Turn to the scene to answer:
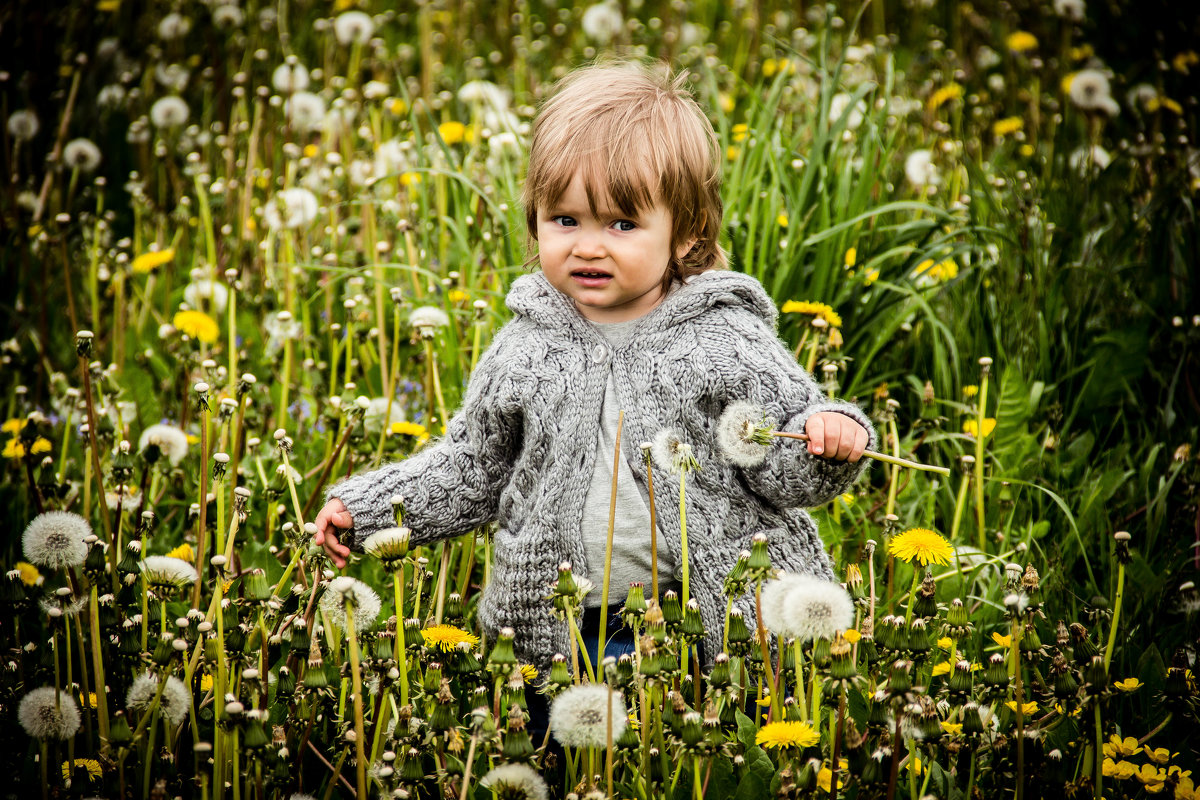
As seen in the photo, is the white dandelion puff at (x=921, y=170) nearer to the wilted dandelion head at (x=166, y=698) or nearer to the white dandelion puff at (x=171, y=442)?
the white dandelion puff at (x=171, y=442)

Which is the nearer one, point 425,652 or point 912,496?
point 425,652

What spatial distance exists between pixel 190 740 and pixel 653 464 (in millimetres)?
891

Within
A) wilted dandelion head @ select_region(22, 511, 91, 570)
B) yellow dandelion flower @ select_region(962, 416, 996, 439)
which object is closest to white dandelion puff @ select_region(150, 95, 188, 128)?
wilted dandelion head @ select_region(22, 511, 91, 570)

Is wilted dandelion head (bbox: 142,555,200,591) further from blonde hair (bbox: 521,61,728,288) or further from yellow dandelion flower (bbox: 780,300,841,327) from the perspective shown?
yellow dandelion flower (bbox: 780,300,841,327)

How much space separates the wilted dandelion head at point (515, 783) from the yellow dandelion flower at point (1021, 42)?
15.1ft

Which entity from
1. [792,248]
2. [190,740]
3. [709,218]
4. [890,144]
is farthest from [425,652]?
[890,144]

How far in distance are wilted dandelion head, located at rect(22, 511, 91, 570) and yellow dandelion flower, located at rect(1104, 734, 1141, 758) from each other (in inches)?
60.8

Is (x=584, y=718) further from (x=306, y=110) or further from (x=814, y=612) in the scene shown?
(x=306, y=110)

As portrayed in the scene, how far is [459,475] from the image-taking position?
6.51 ft

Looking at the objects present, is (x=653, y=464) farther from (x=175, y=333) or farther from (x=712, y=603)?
(x=175, y=333)

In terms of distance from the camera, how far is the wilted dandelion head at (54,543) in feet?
5.49

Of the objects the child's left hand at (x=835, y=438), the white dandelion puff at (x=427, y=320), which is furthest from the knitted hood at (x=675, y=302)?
the white dandelion puff at (x=427, y=320)

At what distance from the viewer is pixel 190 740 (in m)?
1.86

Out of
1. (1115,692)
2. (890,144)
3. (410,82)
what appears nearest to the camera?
(1115,692)
